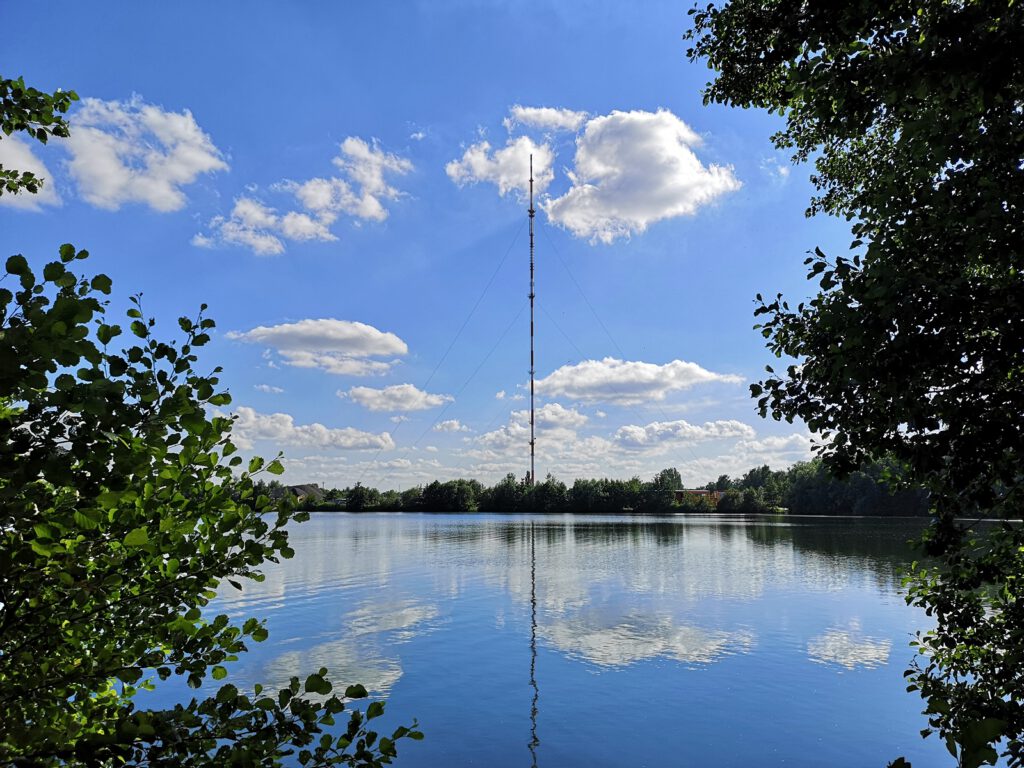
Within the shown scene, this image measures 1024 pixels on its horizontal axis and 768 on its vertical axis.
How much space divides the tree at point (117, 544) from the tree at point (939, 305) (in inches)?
153

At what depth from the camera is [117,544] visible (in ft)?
10.9

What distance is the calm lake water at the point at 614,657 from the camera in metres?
14.9

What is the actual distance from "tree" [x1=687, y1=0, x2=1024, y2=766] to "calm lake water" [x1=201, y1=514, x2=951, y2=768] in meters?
6.26

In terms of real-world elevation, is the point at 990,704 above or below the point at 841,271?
below

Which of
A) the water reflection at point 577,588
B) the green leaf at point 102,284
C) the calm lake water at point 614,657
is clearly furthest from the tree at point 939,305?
the water reflection at point 577,588

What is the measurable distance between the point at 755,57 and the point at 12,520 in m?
8.49

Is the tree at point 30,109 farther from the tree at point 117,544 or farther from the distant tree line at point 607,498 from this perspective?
the distant tree line at point 607,498

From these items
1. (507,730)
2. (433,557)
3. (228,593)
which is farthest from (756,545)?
(507,730)

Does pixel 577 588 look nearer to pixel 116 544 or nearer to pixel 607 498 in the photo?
pixel 116 544

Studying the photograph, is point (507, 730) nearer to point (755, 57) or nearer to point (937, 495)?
point (937, 495)

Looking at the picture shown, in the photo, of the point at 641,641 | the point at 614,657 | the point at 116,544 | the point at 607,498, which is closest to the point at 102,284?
→ the point at 116,544

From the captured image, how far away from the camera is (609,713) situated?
54.6 ft

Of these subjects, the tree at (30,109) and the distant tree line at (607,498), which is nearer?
the tree at (30,109)

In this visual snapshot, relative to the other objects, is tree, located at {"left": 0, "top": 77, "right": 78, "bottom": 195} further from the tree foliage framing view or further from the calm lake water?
the calm lake water
